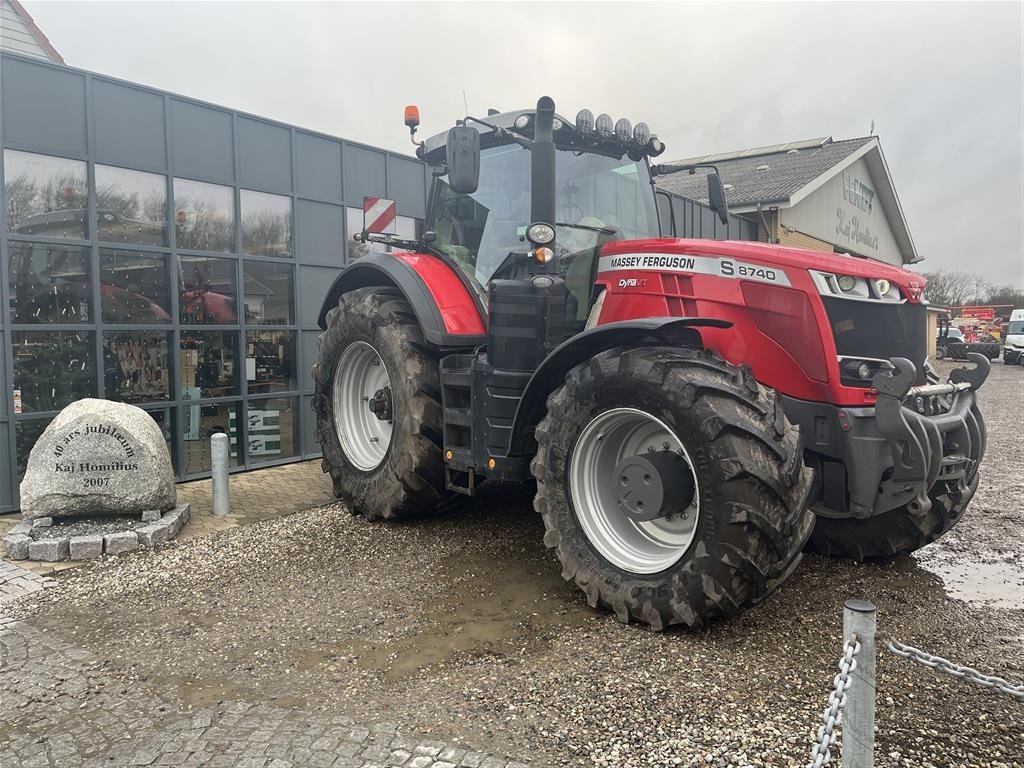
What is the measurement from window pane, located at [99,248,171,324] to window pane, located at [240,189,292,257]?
1.03m

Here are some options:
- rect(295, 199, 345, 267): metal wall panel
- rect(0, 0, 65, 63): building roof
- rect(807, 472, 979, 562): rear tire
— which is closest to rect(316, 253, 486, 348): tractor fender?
rect(807, 472, 979, 562): rear tire

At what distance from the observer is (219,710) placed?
3068mm

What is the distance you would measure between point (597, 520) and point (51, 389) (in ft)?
16.8

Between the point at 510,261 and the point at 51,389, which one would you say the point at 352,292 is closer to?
the point at 510,261

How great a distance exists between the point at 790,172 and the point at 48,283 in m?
17.7

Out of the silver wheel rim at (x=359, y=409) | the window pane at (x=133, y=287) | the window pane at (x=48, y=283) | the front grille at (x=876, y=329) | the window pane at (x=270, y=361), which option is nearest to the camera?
the front grille at (x=876, y=329)

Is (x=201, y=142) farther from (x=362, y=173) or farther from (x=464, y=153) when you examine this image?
→ (x=464, y=153)

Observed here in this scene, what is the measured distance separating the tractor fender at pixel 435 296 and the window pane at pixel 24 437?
3225 millimetres

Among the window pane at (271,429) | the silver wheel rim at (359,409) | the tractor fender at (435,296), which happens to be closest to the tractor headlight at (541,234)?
the tractor fender at (435,296)

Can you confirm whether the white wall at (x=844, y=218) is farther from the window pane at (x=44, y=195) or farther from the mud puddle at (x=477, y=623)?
the mud puddle at (x=477, y=623)

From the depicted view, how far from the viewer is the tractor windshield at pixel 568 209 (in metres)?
4.64

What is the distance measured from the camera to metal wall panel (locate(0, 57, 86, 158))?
6.03 meters

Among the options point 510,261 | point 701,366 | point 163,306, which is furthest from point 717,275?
point 163,306

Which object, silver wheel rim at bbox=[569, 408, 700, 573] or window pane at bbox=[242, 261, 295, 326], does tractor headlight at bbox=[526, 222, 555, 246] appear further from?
window pane at bbox=[242, 261, 295, 326]
